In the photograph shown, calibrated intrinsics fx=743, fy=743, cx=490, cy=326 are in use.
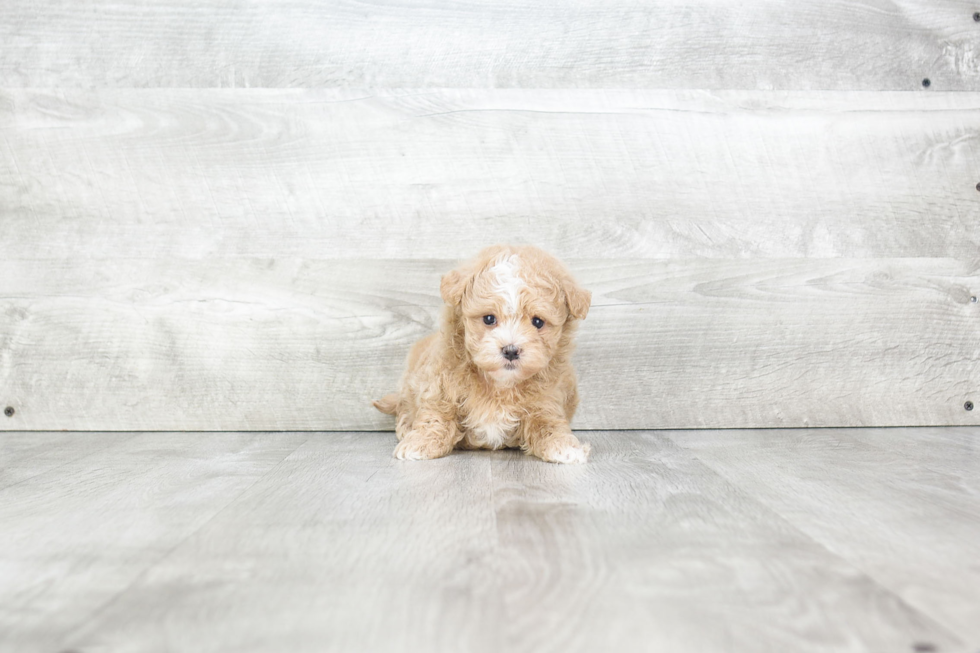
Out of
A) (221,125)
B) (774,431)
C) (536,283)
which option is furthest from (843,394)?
(221,125)

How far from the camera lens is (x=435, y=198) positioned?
2.21m

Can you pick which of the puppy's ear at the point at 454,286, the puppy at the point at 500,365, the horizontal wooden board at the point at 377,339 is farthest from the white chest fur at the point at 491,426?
the horizontal wooden board at the point at 377,339

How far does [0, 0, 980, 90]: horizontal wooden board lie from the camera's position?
2.20 m

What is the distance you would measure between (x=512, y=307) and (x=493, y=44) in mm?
974

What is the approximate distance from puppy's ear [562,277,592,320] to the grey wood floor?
1.17ft

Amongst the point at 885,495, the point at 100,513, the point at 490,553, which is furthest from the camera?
the point at 885,495

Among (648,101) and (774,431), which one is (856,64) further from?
(774,431)

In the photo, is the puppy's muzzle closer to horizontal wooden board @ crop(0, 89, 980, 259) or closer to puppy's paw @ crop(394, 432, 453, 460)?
puppy's paw @ crop(394, 432, 453, 460)

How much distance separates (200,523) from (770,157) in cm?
188

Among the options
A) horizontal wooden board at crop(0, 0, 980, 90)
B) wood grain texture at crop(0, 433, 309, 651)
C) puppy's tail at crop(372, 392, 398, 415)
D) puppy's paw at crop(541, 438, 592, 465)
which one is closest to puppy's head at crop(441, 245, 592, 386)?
puppy's paw at crop(541, 438, 592, 465)

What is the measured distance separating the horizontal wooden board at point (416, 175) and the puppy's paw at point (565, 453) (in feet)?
2.24

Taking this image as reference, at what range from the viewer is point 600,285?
2217mm

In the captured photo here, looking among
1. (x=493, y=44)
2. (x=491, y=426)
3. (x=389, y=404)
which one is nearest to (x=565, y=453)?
(x=491, y=426)

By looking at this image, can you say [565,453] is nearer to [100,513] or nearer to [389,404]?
[389,404]
